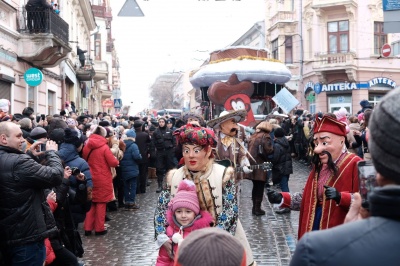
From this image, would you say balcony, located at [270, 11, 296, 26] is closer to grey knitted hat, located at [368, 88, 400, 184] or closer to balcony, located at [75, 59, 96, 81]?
balcony, located at [75, 59, 96, 81]

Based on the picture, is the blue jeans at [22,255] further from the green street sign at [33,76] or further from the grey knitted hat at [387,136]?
the green street sign at [33,76]

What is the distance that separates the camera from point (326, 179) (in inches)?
171

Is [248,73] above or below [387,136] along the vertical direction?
above

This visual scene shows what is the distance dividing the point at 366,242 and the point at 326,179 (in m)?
2.75

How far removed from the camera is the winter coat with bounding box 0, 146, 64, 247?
4777 millimetres

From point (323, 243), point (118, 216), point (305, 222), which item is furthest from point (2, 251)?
point (118, 216)

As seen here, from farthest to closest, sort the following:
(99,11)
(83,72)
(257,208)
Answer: (99,11), (83,72), (257,208)

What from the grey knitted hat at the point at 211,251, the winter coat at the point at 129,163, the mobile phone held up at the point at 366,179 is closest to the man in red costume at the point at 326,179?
the mobile phone held up at the point at 366,179

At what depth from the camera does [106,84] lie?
56.3m

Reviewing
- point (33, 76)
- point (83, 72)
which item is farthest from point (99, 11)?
point (33, 76)

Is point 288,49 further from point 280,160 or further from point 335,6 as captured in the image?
point 280,160

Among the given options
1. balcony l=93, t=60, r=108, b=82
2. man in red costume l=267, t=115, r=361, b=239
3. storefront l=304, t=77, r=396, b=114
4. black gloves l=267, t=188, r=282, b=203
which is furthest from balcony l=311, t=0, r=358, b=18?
black gloves l=267, t=188, r=282, b=203

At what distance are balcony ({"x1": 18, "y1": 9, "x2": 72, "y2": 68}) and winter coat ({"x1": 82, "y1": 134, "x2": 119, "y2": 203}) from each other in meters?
8.39

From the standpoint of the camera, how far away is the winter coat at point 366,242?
1.62 meters
